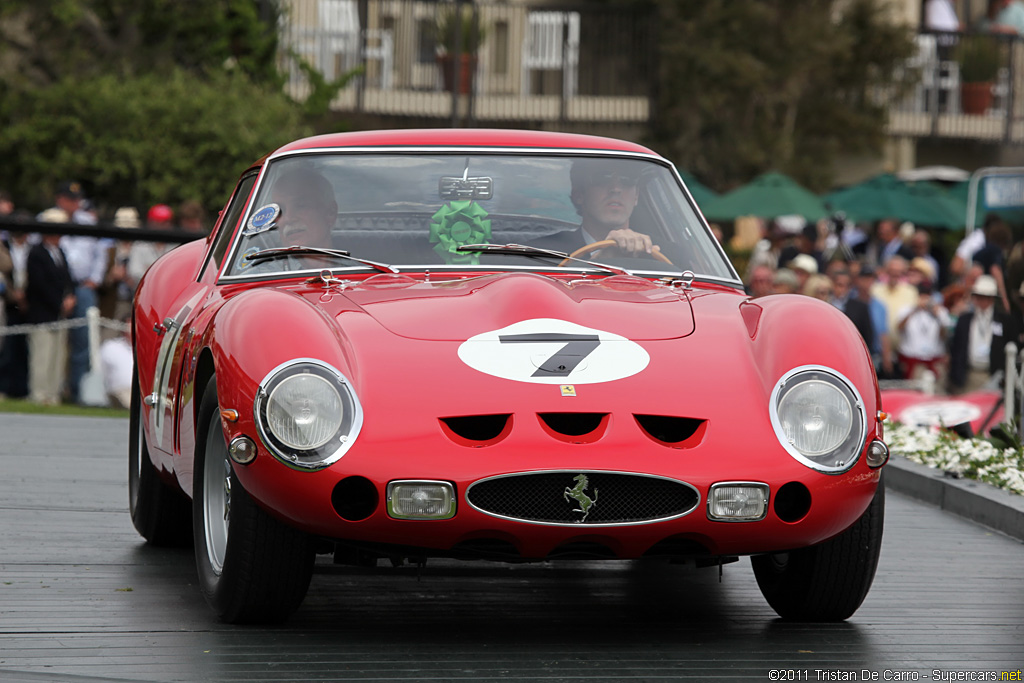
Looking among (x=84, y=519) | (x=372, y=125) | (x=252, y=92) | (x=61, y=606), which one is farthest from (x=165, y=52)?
(x=61, y=606)

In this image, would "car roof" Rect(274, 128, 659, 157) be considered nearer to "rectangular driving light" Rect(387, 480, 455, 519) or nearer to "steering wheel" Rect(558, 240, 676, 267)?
"steering wheel" Rect(558, 240, 676, 267)

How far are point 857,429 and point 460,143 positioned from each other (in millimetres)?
1980

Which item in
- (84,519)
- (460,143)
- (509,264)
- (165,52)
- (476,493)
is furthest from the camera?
(165,52)

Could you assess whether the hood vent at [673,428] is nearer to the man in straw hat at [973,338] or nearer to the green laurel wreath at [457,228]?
the green laurel wreath at [457,228]

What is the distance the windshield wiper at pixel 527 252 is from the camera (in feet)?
17.5

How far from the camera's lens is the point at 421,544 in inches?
167

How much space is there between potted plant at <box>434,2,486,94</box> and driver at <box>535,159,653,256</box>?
22930 mm

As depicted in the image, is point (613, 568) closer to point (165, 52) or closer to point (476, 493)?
point (476, 493)

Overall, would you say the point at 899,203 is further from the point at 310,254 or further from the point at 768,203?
the point at 310,254

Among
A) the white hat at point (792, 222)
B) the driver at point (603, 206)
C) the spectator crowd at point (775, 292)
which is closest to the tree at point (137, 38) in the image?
the spectator crowd at point (775, 292)

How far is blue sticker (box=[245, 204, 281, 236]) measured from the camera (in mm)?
5527

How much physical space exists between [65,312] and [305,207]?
365 inches

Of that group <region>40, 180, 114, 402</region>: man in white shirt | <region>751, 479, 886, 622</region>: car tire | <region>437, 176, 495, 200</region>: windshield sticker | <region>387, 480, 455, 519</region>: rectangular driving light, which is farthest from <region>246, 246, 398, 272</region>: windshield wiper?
<region>40, 180, 114, 402</region>: man in white shirt

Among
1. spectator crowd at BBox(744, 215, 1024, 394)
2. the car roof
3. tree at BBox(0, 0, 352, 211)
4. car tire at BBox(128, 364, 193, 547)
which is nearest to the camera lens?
the car roof
